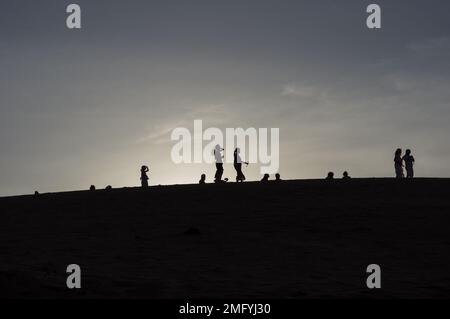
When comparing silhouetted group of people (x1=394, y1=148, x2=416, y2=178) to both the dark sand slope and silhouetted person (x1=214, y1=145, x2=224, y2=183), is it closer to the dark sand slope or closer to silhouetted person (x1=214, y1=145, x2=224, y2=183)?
the dark sand slope

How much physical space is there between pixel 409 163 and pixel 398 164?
0.48 m

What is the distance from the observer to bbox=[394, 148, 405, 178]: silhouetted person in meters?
32.5

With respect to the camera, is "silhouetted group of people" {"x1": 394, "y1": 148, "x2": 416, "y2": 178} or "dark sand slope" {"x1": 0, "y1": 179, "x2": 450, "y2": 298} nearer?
"dark sand slope" {"x1": 0, "y1": 179, "x2": 450, "y2": 298}

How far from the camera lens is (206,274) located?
14156 millimetres

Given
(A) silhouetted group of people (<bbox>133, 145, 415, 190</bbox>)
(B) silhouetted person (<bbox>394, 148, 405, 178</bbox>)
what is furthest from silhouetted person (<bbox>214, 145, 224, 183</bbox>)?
(B) silhouetted person (<bbox>394, 148, 405, 178</bbox>)

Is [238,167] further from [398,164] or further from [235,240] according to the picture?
[235,240]

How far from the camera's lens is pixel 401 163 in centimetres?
3281

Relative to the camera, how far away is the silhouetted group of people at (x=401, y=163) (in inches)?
1278

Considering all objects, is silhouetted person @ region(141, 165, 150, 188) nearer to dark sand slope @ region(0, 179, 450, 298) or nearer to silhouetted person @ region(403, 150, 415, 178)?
dark sand slope @ region(0, 179, 450, 298)

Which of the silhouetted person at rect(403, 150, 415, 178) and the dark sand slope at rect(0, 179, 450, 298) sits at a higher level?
the silhouetted person at rect(403, 150, 415, 178)

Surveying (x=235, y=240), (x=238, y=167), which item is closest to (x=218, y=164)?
(x=238, y=167)

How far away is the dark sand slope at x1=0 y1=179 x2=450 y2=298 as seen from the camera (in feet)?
42.6
